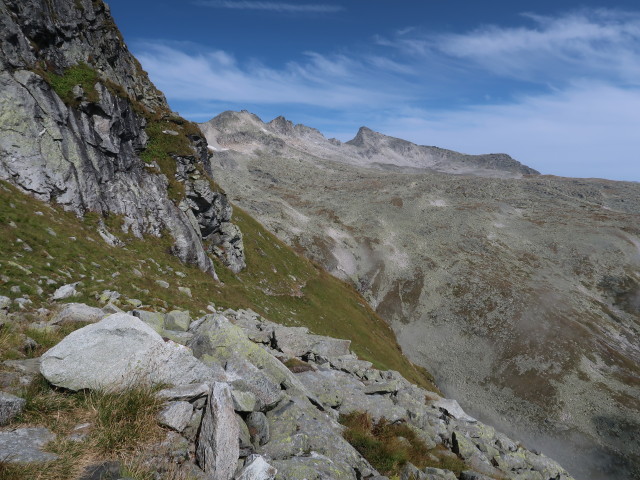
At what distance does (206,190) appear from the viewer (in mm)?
47219

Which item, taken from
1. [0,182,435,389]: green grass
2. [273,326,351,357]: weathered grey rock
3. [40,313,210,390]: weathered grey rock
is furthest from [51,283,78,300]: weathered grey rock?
[273,326,351,357]: weathered grey rock

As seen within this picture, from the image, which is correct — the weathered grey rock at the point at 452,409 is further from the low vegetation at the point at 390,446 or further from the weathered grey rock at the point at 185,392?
the weathered grey rock at the point at 185,392

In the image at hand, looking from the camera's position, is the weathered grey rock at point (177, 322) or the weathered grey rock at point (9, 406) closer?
the weathered grey rock at point (9, 406)

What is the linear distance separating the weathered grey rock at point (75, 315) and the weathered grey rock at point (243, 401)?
6902 mm

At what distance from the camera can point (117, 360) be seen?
8.28 meters

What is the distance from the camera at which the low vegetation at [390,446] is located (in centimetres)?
1086

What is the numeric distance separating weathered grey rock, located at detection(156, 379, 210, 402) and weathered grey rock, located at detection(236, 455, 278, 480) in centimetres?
186

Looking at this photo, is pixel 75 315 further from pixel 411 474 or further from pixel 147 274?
pixel 147 274

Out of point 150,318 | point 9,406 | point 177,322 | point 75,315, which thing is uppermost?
point 9,406

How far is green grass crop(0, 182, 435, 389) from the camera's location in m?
18.6

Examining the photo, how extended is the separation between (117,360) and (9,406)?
7.08 ft

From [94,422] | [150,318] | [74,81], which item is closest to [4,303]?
[150,318]

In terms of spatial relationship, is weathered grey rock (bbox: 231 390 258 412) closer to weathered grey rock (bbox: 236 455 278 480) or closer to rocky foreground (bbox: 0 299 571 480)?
rocky foreground (bbox: 0 299 571 480)

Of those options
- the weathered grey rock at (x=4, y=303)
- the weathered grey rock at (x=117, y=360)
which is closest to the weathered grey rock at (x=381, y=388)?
the weathered grey rock at (x=117, y=360)
